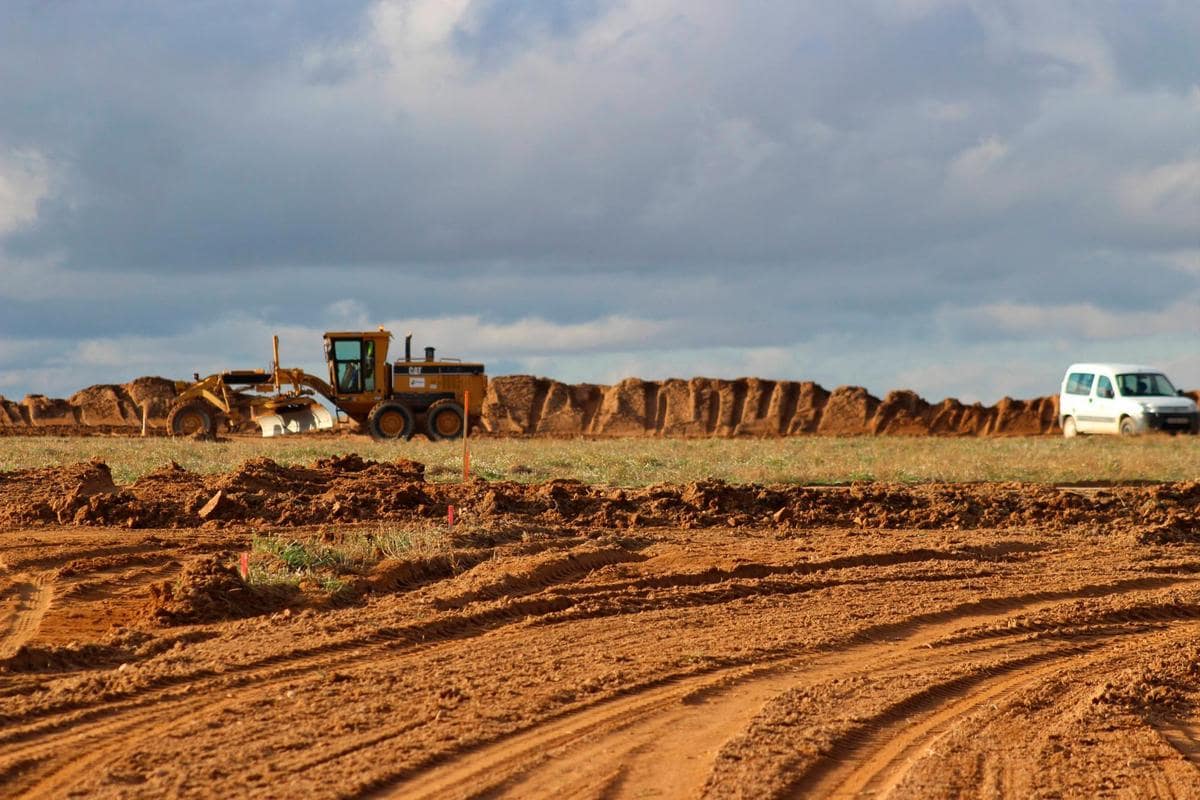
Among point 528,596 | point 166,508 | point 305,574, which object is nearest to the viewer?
point 528,596

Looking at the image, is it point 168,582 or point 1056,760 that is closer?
point 1056,760

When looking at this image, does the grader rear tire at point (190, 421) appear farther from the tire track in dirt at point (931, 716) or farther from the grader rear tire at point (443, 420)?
the tire track in dirt at point (931, 716)

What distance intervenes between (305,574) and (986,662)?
5848 mm

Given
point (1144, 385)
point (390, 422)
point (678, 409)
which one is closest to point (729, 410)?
point (678, 409)

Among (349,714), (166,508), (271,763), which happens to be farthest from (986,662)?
(166,508)

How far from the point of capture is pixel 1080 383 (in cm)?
3788

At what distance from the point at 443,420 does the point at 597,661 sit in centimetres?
2799

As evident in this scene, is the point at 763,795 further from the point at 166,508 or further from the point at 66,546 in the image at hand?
the point at 166,508

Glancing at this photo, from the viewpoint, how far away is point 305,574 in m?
11.9

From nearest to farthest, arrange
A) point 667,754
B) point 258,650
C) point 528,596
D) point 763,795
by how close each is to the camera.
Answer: point 763,795
point 667,754
point 258,650
point 528,596

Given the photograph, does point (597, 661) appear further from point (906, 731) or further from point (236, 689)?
point (236, 689)

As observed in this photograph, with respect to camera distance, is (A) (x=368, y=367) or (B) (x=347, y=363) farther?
(A) (x=368, y=367)

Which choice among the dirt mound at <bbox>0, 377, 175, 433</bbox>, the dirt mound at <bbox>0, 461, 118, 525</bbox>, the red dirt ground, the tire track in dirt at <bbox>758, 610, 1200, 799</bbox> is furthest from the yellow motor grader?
the tire track in dirt at <bbox>758, 610, 1200, 799</bbox>

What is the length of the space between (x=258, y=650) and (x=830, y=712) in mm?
3710
